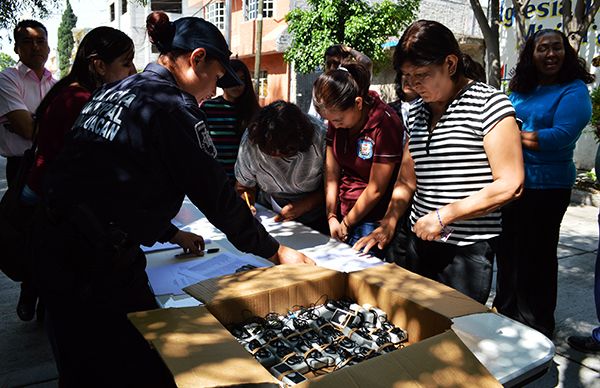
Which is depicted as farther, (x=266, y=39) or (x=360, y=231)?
(x=266, y=39)

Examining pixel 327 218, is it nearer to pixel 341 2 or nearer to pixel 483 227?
pixel 483 227

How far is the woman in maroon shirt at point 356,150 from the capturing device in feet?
7.07

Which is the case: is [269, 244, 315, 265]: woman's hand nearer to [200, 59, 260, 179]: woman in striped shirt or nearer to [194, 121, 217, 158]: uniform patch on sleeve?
[194, 121, 217, 158]: uniform patch on sleeve

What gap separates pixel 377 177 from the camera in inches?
86.4

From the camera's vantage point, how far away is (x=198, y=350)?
101 cm

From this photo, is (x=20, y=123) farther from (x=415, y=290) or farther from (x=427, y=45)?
(x=415, y=290)

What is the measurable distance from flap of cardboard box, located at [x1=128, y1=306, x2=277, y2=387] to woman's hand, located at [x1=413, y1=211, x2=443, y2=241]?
894 mm

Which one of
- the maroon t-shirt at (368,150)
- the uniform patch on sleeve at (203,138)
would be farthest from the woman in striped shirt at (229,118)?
the uniform patch on sleeve at (203,138)

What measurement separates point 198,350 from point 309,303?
1.65ft

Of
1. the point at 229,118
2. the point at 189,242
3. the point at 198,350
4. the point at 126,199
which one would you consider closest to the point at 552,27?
the point at 229,118

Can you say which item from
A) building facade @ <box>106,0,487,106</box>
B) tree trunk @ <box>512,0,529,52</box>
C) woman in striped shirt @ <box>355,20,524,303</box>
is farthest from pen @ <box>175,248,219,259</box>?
building facade @ <box>106,0,487,106</box>

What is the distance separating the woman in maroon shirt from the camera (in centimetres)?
216

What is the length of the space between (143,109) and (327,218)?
Answer: 4.64 ft

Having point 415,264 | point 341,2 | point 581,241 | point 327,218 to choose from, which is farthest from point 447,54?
point 341,2
